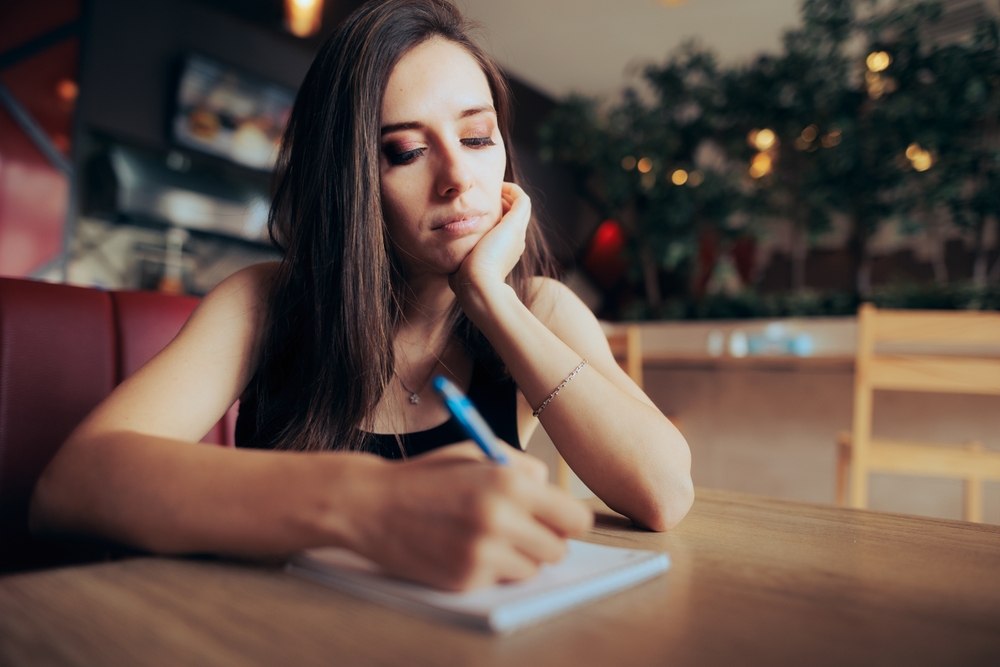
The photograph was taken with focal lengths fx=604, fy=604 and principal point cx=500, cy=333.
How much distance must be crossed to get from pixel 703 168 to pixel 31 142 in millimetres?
4233

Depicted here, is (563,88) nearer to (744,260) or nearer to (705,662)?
(744,260)

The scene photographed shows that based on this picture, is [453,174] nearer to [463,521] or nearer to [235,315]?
[235,315]

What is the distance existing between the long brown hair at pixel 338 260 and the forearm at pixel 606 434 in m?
0.25

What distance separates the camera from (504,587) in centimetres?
42

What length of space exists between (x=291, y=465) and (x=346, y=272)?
51 centimetres

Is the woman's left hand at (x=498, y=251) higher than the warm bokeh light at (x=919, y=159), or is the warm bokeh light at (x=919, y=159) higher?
the warm bokeh light at (x=919, y=159)

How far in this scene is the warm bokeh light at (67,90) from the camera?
3473mm

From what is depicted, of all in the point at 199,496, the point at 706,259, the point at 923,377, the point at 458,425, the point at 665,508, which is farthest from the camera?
the point at 706,259

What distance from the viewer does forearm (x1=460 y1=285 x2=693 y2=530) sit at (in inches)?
28.7

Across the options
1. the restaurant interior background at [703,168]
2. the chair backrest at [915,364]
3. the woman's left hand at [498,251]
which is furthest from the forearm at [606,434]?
the restaurant interior background at [703,168]

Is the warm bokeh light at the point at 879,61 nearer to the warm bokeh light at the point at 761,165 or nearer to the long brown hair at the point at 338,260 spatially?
the warm bokeh light at the point at 761,165

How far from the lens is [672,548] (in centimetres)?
61

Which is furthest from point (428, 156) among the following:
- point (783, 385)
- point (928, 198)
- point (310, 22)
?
point (928, 198)

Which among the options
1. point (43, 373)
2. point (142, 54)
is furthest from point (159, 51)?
point (43, 373)
